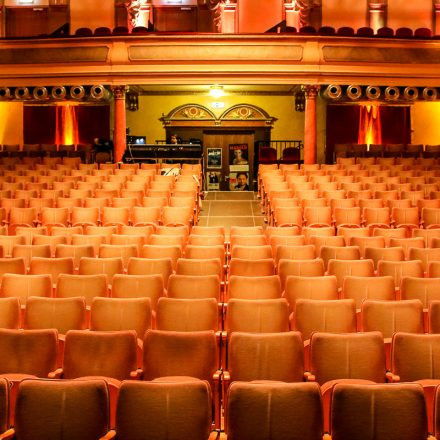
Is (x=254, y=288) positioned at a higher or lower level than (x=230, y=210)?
lower

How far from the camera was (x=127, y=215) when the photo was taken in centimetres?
754

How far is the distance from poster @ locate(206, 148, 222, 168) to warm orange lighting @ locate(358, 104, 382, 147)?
3.21 meters

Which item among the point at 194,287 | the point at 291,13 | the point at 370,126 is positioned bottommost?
the point at 194,287

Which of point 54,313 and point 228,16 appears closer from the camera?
point 54,313

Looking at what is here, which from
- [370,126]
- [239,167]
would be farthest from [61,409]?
[370,126]

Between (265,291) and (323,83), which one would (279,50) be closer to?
(323,83)

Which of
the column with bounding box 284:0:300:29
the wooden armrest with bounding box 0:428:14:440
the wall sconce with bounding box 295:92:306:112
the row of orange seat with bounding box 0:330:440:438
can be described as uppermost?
the column with bounding box 284:0:300:29

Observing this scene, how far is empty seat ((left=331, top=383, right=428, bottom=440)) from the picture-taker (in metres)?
2.67

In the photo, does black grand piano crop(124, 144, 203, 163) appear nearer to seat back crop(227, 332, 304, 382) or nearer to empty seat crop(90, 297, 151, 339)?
empty seat crop(90, 297, 151, 339)

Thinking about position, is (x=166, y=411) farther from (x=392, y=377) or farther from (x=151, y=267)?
(x=151, y=267)

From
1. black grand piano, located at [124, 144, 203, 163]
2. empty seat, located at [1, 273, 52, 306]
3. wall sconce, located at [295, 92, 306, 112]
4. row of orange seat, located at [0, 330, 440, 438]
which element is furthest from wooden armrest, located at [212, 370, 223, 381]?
wall sconce, located at [295, 92, 306, 112]

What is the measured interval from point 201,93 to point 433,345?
39.6 ft

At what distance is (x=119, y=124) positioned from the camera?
12.0m

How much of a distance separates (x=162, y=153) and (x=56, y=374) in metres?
9.25
